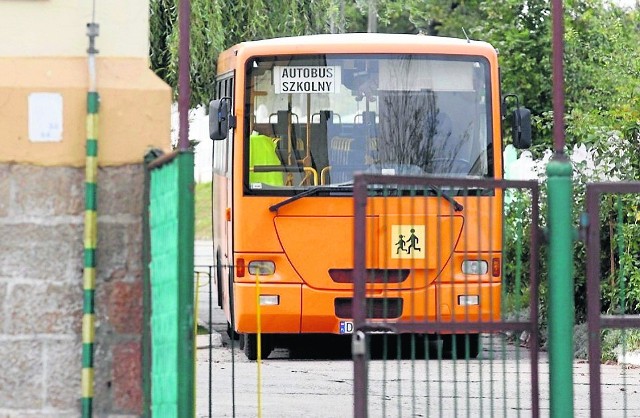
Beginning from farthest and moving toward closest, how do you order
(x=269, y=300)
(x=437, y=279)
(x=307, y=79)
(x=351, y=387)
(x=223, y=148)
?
1. (x=223, y=148)
2. (x=307, y=79)
3. (x=269, y=300)
4. (x=351, y=387)
5. (x=437, y=279)

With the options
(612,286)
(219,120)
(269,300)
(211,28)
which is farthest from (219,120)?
(211,28)

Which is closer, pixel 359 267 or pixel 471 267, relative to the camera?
pixel 359 267

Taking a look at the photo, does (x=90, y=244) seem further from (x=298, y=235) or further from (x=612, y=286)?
(x=612, y=286)

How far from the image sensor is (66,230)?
7.68 m

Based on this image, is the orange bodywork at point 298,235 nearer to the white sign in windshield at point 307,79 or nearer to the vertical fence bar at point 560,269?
the white sign in windshield at point 307,79

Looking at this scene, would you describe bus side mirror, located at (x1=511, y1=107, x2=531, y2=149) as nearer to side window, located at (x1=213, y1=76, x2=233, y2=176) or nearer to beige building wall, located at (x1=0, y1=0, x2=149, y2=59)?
side window, located at (x1=213, y1=76, x2=233, y2=176)

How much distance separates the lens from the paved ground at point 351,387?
38.4 ft

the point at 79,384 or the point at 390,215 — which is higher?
the point at 390,215

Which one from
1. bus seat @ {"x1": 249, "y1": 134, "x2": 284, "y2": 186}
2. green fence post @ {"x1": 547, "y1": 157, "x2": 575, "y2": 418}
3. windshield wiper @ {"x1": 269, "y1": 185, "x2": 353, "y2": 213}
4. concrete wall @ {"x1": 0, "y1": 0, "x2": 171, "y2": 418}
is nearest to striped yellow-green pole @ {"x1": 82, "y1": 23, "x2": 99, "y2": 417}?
concrete wall @ {"x1": 0, "y1": 0, "x2": 171, "y2": 418}

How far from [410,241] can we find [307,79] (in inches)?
283

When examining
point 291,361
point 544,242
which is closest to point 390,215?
point 544,242

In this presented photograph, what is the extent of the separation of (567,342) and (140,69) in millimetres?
2384

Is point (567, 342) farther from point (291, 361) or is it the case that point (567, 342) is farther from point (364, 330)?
point (291, 361)

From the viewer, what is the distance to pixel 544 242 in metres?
7.77
